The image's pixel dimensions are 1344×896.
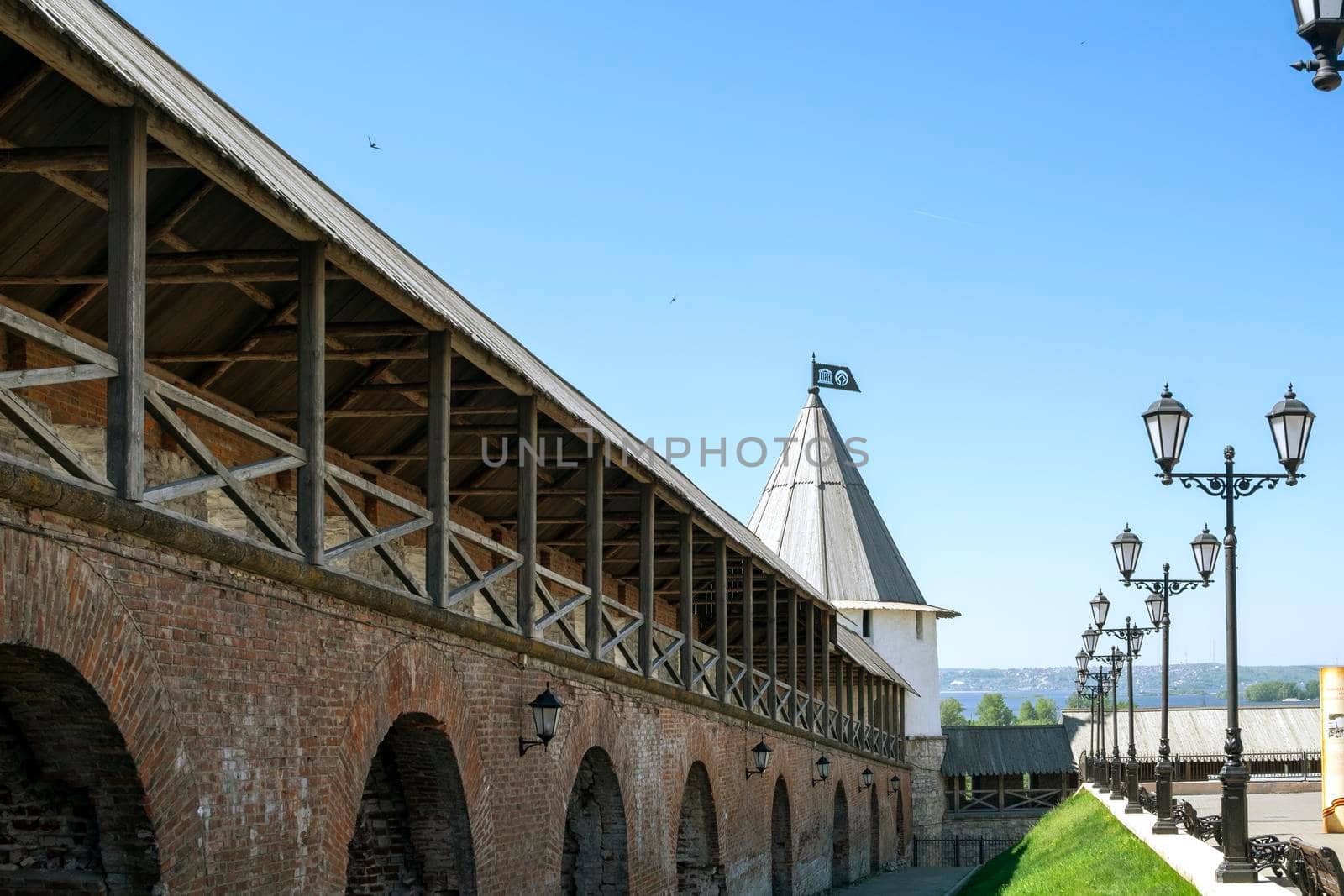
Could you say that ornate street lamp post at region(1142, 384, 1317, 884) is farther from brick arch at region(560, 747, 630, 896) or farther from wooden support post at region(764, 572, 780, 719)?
wooden support post at region(764, 572, 780, 719)

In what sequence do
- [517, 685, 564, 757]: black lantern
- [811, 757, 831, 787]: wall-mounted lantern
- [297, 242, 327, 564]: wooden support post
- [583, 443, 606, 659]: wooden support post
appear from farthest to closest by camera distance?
[811, 757, 831, 787]: wall-mounted lantern → [583, 443, 606, 659]: wooden support post → [517, 685, 564, 757]: black lantern → [297, 242, 327, 564]: wooden support post

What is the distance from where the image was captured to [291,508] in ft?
42.0

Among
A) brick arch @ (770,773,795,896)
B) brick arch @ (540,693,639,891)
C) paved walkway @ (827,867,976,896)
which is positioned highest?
brick arch @ (540,693,639,891)

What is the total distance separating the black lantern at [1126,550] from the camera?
66.1 ft

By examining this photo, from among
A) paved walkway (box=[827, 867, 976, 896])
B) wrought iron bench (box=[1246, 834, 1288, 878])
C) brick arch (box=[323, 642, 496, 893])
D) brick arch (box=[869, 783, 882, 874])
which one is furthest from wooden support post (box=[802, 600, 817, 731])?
brick arch (box=[323, 642, 496, 893])

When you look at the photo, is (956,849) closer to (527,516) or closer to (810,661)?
(810,661)

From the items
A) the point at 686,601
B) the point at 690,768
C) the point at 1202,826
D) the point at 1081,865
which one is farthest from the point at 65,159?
the point at 1081,865

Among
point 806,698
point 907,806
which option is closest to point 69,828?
point 806,698

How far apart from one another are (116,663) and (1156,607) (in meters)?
18.2

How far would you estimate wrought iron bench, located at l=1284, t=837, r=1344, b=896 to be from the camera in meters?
11.4

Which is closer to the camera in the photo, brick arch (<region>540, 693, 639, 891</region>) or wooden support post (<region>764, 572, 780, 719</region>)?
brick arch (<region>540, 693, 639, 891</region>)

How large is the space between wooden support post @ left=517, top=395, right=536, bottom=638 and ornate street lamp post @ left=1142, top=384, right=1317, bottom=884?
5.48 metres

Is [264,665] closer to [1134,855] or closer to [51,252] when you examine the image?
[51,252]

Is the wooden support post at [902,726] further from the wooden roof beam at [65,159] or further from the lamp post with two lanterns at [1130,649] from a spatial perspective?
the wooden roof beam at [65,159]
